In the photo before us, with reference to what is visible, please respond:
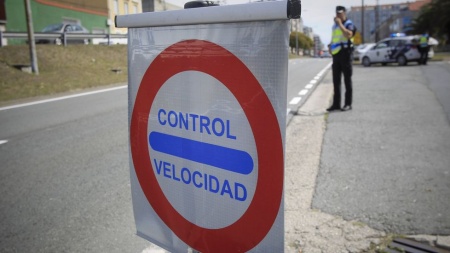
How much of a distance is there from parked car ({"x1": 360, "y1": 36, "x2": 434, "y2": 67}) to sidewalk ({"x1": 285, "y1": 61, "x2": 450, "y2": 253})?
1438 centimetres

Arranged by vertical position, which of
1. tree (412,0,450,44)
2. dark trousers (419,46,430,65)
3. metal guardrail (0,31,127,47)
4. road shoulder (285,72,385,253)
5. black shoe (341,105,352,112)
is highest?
tree (412,0,450,44)

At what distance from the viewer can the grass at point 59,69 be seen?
1184cm

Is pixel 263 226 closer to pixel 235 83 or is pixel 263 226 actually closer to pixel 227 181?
pixel 227 181

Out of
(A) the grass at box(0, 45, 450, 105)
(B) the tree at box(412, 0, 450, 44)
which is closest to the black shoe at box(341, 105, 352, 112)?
(A) the grass at box(0, 45, 450, 105)

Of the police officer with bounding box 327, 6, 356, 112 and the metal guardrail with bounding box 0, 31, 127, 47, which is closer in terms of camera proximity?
the police officer with bounding box 327, 6, 356, 112

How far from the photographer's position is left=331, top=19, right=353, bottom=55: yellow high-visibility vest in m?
6.33

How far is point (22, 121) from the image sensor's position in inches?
278

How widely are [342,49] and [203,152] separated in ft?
18.5

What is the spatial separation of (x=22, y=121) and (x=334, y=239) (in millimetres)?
6754

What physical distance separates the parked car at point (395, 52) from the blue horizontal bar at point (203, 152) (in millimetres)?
20382

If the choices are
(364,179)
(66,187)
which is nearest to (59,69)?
(66,187)

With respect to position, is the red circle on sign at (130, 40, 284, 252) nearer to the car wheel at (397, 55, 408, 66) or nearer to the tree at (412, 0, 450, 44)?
the car wheel at (397, 55, 408, 66)

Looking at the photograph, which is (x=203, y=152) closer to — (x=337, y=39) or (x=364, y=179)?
(x=364, y=179)

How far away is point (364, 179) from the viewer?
3.47 m
